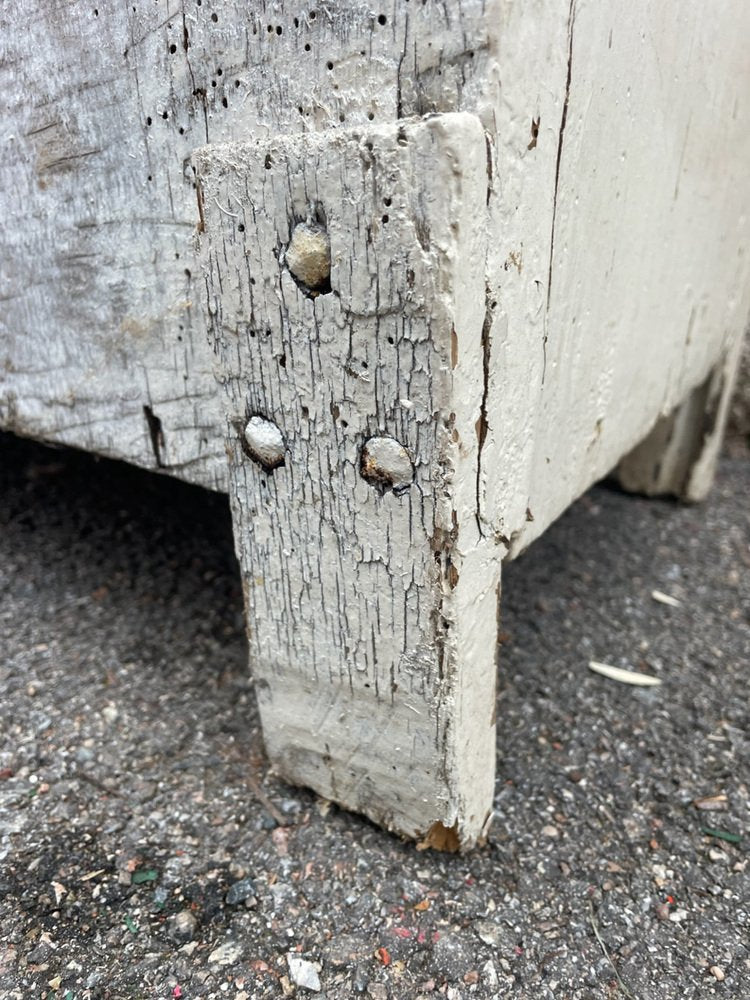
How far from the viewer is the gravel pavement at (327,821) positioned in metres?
0.92

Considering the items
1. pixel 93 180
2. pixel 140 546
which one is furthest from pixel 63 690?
pixel 93 180

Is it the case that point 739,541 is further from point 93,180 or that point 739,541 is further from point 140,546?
point 93,180

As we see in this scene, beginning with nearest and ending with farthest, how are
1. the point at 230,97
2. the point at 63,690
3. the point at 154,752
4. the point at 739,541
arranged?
the point at 230,97 → the point at 154,752 → the point at 63,690 → the point at 739,541

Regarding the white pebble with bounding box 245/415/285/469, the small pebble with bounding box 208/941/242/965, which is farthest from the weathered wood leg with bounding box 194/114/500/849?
the small pebble with bounding box 208/941/242/965

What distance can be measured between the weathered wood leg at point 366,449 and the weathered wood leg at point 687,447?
1469 mm

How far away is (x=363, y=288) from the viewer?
774mm

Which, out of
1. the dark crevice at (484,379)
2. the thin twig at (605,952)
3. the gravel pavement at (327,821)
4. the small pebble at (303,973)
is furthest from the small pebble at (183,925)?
the dark crevice at (484,379)

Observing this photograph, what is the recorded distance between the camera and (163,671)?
1430mm

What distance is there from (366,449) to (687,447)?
170cm

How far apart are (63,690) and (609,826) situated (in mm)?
1000

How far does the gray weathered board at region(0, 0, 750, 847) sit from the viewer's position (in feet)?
2.44

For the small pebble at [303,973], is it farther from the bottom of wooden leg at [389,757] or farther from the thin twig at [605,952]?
the thin twig at [605,952]

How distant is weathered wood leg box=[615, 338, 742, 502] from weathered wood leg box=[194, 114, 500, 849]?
147 centimetres

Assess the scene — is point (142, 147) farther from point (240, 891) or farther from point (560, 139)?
point (240, 891)
